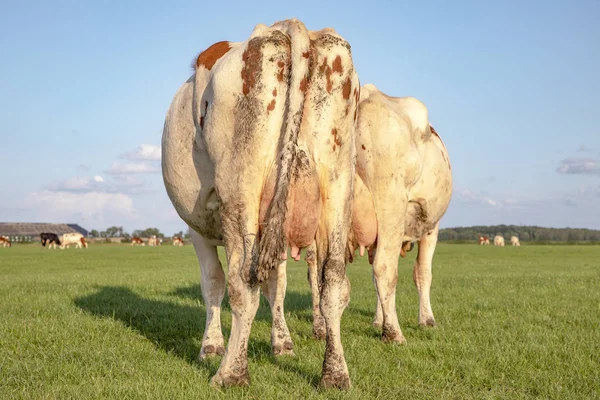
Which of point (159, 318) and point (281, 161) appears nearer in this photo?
point (281, 161)

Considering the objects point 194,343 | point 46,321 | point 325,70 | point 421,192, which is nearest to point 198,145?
point 325,70

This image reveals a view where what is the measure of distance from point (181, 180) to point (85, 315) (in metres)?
4.25

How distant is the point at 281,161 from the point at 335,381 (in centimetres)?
180

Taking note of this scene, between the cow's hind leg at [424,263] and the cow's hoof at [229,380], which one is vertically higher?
the cow's hind leg at [424,263]

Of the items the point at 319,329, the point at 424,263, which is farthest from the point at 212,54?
the point at 424,263

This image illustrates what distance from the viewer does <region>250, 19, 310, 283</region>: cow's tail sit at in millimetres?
4617

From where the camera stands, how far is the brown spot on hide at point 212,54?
18.3ft

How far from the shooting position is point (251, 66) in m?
4.76

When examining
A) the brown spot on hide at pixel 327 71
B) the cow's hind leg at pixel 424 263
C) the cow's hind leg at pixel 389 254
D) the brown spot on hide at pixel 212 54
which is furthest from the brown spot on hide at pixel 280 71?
the cow's hind leg at pixel 424 263

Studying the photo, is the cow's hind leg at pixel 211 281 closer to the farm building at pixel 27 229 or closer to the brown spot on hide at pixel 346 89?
the brown spot on hide at pixel 346 89

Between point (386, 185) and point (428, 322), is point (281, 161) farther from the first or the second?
point (428, 322)

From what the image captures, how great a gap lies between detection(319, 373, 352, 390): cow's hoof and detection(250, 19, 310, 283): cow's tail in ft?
3.13

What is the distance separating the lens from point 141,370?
5.49 metres

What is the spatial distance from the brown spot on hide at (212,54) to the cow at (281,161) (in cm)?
58
